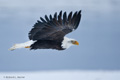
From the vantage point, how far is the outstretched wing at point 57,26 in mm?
2888

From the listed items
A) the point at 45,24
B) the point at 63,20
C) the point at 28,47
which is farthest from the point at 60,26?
the point at 28,47

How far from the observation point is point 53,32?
9.84ft

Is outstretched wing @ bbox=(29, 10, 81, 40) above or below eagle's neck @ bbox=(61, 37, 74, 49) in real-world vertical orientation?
above

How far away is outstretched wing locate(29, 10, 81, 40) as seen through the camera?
2888mm

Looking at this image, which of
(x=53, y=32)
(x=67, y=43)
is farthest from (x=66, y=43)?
(x=53, y=32)

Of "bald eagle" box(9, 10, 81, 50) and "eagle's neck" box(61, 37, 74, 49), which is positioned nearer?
"bald eagle" box(9, 10, 81, 50)

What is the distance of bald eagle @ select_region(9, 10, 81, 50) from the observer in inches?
115

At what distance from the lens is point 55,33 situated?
3016mm

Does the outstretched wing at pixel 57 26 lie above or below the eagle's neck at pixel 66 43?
above

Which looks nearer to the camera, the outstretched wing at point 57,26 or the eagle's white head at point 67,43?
the outstretched wing at point 57,26

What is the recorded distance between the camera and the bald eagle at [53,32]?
2922 mm

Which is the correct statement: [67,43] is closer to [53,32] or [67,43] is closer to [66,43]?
[66,43]

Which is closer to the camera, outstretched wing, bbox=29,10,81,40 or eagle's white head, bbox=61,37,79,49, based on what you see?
outstretched wing, bbox=29,10,81,40

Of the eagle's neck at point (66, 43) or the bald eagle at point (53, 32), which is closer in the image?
the bald eagle at point (53, 32)
